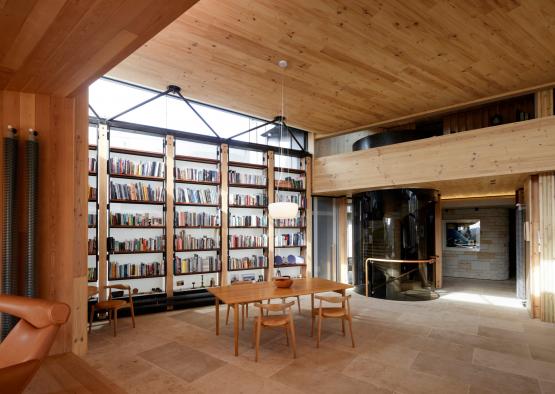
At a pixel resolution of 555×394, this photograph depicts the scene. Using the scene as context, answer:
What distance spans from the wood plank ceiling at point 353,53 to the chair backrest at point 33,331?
120 inches

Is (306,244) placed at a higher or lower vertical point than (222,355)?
higher

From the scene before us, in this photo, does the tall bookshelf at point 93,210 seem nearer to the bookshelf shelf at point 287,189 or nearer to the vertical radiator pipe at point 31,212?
the vertical radiator pipe at point 31,212

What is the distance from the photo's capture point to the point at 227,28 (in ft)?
12.4

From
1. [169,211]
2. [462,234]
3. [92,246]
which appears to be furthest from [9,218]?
[462,234]

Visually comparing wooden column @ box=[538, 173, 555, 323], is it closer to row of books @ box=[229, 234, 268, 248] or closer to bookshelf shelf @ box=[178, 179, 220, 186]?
row of books @ box=[229, 234, 268, 248]

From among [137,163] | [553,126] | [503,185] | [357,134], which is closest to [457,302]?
[503,185]

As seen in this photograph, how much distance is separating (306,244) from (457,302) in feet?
11.1

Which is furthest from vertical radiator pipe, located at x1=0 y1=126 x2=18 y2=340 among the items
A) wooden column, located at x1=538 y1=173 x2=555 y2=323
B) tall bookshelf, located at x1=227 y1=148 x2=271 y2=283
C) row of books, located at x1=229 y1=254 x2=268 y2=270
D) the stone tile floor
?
wooden column, located at x1=538 y1=173 x2=555 y2=323

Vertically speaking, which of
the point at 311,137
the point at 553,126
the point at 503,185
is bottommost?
the point at 503,185

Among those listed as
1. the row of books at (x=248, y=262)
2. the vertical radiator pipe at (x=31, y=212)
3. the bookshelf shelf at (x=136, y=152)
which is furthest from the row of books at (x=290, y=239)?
the vertical radiator pipe at (x=31, y=212)

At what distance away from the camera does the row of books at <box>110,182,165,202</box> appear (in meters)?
5.51

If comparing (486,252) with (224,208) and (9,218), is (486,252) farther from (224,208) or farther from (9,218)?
(9,218)

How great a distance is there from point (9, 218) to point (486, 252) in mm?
11332

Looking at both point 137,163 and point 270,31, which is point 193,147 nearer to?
point 137,163
